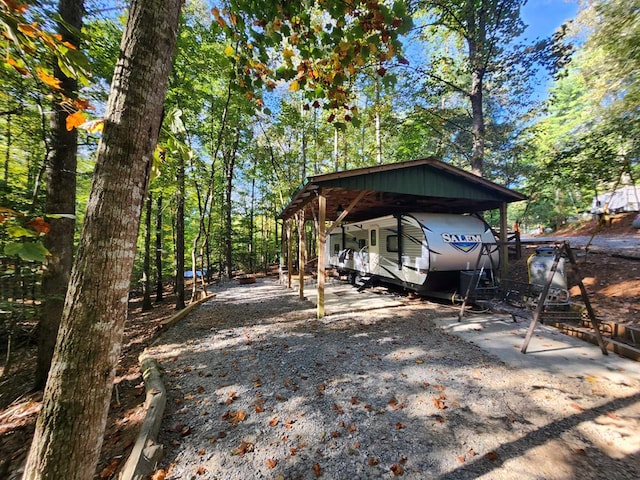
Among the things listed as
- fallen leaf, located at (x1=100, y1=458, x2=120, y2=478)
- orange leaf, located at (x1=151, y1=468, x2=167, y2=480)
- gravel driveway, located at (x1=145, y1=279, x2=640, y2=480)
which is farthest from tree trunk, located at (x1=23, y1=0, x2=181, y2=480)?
fallen leaf, located at (x1=100, y1=458, x2=120, y2=478)

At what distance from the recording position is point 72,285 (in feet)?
3.85

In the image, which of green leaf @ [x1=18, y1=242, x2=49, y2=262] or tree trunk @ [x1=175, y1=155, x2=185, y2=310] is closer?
green leaf @ [x1=18, y1=242, x2=49, y2=262]

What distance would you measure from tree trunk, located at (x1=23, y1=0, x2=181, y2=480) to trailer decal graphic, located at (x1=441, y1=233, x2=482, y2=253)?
7.24 meters

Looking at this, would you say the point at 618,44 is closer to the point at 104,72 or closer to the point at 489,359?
the point at 489,359

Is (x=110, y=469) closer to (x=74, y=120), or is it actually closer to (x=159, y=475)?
(x=159, y=475)

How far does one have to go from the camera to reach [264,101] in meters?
7.34

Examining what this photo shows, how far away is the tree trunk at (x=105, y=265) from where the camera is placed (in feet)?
3.74

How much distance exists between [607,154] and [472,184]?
9.32 feet

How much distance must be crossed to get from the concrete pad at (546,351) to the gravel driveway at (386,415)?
203 mm

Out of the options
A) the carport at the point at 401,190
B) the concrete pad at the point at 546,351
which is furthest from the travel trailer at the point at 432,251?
the concrete pad at the point at 546,351

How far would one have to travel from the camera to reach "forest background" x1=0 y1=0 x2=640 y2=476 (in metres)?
2.39

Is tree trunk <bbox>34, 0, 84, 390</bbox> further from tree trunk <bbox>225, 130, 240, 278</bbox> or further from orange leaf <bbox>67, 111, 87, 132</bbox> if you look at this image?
tree trunk <bbox>225, 130, 240, 278</bbox>

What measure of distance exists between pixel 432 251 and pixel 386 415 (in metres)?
5.09

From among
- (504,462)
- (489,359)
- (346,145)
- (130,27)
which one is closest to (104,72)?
(130,27)
